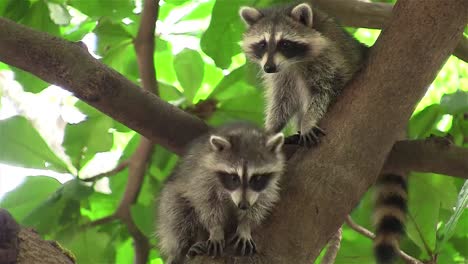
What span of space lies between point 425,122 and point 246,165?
854 mm

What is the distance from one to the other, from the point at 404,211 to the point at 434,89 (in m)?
3.51

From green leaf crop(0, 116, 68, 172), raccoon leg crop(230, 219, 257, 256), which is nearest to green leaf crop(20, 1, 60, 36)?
green leaf crop(0, 116, 68, 172)

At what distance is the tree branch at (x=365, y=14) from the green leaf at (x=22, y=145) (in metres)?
1.48

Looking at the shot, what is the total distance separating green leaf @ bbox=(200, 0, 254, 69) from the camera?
10.1ft

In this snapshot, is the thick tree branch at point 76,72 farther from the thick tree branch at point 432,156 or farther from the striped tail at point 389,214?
the striped tail at point 389,214

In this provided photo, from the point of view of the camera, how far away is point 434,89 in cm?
617

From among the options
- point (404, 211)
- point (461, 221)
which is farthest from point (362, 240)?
point (461, 221)

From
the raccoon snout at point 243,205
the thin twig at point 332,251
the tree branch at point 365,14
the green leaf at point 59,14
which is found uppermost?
the tree branch at point 365,14

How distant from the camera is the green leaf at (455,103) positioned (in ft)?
9.33

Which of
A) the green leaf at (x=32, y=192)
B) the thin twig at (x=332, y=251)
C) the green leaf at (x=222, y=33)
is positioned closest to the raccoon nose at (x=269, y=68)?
the green leaf at (x=222, y=33)

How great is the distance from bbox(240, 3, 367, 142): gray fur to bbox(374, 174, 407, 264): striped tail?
0.47 metres

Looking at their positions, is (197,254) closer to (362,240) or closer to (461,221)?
(362,240)

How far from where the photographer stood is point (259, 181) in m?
2.75

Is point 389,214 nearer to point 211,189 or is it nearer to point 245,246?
point 211,189
